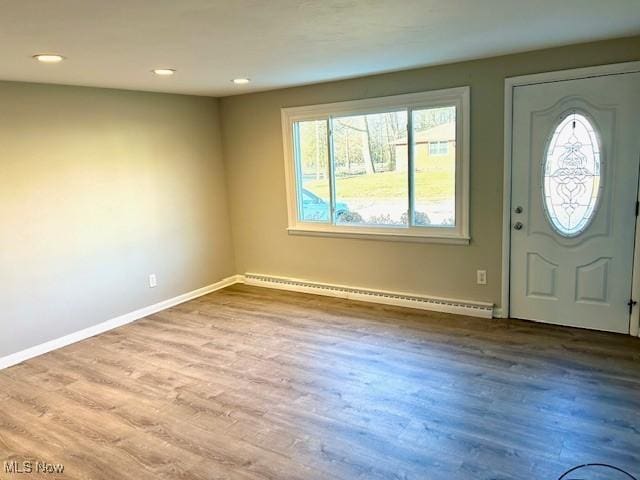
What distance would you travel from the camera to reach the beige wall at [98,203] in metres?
3.67

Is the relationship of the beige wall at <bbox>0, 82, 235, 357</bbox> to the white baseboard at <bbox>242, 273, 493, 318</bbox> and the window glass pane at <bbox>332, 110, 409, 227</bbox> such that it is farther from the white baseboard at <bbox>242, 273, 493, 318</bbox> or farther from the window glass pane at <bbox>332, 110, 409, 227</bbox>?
A: the window glass pane at <bbox>332, 110, 409, 227</bbox>

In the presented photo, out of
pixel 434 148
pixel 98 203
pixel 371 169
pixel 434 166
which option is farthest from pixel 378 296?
pixel 98 203

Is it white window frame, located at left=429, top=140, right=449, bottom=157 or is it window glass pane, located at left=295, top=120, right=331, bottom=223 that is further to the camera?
window glass pane, located at left=295, top=120, right=331, bottom=223

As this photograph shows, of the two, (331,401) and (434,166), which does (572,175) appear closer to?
(434,166)

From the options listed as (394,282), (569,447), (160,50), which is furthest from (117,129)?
(569,447)

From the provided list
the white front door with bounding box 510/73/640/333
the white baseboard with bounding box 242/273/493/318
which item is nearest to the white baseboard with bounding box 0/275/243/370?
the white baseboard with bounding box 242/273/493/318

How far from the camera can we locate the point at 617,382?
295 centimetres

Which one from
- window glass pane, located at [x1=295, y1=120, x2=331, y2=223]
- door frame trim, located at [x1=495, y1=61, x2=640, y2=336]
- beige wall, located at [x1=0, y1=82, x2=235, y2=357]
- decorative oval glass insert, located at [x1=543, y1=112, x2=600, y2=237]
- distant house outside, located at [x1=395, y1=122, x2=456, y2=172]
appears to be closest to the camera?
door frame trim, located at [x1=495, y1=61, x2=640, y2=336]

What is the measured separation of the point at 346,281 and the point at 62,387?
8.90 feet

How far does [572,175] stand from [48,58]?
12.2ft

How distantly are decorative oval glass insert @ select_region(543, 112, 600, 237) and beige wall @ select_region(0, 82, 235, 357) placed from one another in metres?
3.46

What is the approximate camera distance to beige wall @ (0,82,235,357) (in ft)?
12.1

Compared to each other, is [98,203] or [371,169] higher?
[371,169]

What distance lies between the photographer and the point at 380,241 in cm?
462
